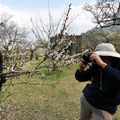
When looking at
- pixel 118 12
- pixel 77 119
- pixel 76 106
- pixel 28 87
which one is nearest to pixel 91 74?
pixel 77 119

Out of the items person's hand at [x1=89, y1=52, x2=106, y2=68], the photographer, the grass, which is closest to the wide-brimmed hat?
the photographer

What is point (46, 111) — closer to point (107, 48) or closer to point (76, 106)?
point (76, 106)

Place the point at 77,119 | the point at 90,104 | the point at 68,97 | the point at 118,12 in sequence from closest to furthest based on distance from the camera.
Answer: the point at 90,104
the point at 77,119
the point at 68,97
the point at 118,12

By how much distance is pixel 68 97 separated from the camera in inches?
167

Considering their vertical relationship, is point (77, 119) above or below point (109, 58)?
below

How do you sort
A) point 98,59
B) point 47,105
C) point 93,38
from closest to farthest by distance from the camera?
point 98,59 → point 47,105 → point 93,38

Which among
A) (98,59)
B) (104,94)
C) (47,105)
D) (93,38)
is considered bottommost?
(47,105)

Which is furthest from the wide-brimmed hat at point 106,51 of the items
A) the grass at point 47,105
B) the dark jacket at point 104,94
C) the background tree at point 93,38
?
the background tree at point 93,38

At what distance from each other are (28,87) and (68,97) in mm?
2686

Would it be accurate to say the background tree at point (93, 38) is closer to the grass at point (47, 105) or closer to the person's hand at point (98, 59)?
the grass at point (47, 105)

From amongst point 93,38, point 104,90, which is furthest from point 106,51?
point 93,38

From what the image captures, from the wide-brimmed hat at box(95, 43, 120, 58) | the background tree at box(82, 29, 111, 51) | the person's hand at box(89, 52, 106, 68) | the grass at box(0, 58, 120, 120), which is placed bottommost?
the grass at box(0, 58, 120, 120)

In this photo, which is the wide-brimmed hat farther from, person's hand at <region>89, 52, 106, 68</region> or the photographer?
person's hand at <region>89, 52, 106, 68</region>

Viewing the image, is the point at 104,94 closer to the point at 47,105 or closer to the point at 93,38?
the point at 47,105
